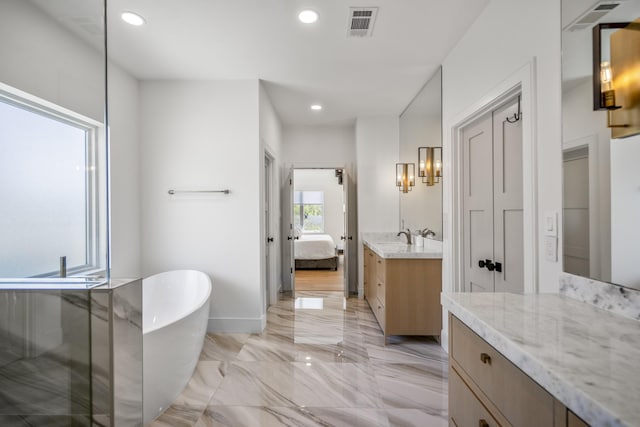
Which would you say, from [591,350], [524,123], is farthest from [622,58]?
[591,350]

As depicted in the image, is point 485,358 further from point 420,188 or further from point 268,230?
point 268,230

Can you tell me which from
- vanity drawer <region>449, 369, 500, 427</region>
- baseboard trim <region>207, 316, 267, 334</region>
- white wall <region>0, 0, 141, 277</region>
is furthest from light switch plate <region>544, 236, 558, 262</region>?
baseboard trim <region>207, 316, 267, 334</region>

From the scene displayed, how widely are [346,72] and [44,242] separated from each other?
2.85 m

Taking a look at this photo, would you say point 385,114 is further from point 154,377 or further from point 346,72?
point 154,377

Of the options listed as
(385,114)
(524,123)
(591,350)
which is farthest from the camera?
(385,114)

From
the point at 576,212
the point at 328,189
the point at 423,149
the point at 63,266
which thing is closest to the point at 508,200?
the point at 576,212

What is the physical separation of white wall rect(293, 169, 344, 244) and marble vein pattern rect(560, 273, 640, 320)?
7.86 m

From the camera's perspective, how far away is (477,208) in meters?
2.34

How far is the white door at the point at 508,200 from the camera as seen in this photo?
1.84m

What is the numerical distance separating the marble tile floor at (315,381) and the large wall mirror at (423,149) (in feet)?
4.01

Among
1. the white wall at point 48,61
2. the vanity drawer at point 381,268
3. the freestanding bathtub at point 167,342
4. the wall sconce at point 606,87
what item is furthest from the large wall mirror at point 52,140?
the vanity drawer at point 381,268

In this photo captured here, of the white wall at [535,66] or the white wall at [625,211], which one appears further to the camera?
the white wall at [535,66]

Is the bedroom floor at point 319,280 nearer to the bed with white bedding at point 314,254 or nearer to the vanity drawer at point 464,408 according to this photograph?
the bed with white bedding at point 314,254

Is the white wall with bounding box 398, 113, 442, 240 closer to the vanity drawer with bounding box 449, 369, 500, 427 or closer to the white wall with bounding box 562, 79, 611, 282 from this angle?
the white wall with bounding box 562, 79, 611, 282
